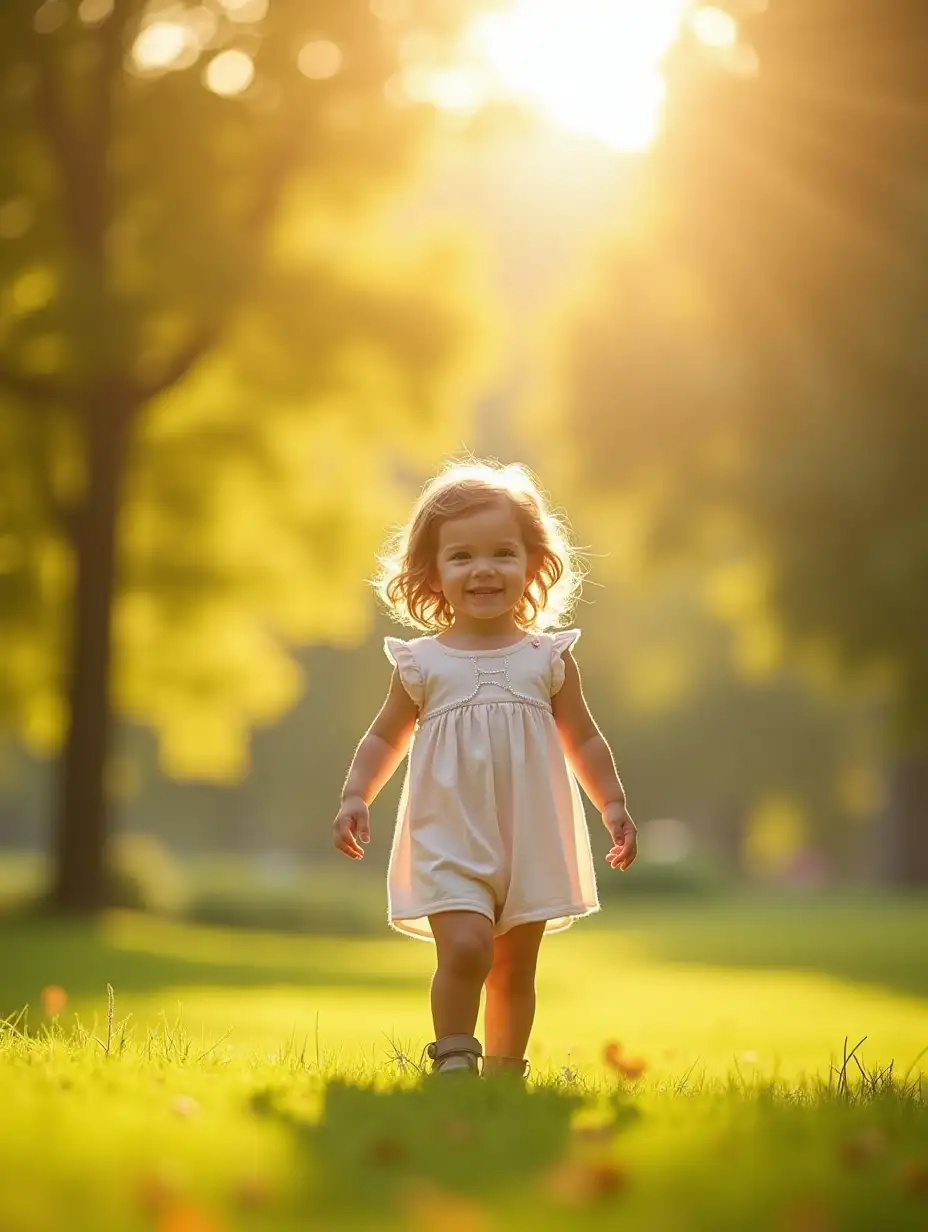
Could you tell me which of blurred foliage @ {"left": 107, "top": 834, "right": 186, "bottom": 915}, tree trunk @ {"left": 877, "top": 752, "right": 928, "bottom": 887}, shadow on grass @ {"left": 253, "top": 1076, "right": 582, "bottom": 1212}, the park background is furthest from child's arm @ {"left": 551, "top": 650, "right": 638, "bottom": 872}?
tree trunk @ {"left": 877, "top": 752, "right": 928, "bottom": 887}

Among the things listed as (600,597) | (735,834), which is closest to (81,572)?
(600,597)

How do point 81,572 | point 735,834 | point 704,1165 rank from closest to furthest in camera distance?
point 704,1165 < point 81,572 < point 735,834

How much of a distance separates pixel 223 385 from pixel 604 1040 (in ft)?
31.4

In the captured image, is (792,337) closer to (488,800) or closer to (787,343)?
(787,343)

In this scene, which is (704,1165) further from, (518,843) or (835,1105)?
(518,843)

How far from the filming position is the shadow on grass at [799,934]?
39.0ft

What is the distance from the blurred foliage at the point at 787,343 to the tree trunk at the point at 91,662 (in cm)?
640

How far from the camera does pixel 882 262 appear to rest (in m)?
15.0

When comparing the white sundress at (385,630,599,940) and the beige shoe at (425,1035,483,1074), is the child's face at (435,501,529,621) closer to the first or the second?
the white sundress at (385,630,599,940)

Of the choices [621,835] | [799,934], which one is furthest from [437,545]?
[799,934]

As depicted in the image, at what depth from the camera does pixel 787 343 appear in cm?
1683

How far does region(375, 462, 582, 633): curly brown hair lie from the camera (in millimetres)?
4523

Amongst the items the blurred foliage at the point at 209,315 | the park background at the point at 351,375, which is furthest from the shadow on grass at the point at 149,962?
the blurred foliage at the point at 209,315

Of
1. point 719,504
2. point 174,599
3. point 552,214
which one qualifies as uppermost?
point 552,214
